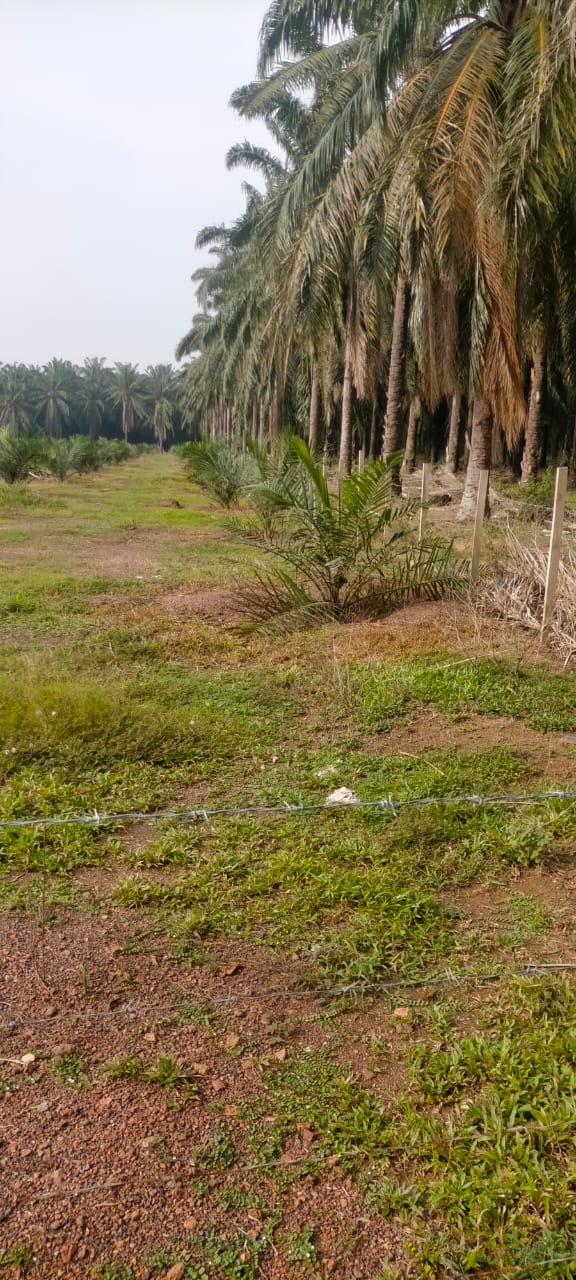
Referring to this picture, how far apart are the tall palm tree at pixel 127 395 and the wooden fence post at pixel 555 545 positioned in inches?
3101

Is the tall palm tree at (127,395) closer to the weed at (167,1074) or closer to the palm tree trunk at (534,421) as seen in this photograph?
the palm tree trunk at (534,421)

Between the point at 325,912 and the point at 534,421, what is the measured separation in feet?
65.2

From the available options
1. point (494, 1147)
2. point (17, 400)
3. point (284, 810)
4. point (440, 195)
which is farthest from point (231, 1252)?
point (17, 400)

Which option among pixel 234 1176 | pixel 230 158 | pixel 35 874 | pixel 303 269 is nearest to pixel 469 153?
pixel 303 269

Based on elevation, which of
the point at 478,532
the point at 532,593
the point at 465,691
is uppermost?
the point at 478,532

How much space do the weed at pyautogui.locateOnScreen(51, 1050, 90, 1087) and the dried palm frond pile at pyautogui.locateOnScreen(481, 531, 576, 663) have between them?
493 cm

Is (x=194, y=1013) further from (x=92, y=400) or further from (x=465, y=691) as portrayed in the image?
(x=92, y=400)

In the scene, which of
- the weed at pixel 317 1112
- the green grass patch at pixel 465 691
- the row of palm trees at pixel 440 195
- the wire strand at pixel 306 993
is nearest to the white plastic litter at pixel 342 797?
the green grass patch at pixel 465 691

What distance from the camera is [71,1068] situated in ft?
8.61

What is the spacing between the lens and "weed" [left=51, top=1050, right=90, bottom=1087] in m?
2.57

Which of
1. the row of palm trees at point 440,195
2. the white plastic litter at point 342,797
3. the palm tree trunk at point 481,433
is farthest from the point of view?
the palm tree trunk at point 481,433

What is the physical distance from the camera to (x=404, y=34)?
11.1 metres

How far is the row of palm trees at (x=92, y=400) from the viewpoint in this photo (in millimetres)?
76375

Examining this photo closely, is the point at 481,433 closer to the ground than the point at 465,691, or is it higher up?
higher up
